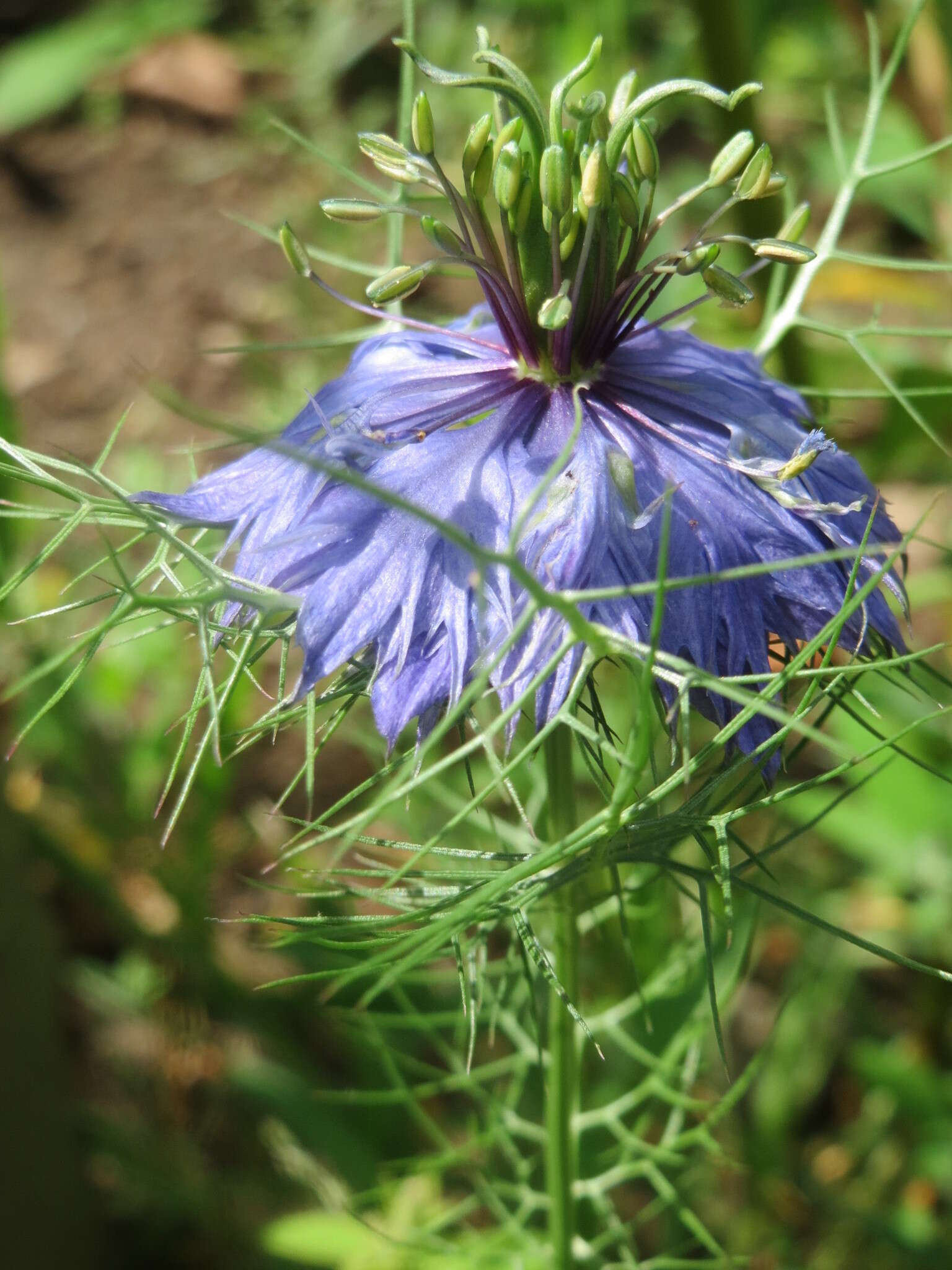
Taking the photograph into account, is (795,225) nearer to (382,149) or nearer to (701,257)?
(701,257)

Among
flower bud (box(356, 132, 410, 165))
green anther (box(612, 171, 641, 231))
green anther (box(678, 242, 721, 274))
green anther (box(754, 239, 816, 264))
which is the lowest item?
green anther (box(678, 242, 721, 274))

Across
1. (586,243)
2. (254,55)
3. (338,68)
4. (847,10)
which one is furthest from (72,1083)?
(254,55)

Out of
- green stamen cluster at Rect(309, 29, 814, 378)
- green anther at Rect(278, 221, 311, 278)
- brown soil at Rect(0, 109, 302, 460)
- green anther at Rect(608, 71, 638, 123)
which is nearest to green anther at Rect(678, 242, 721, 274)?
green stamen cluster at Rect(309, 29, 814, 378)

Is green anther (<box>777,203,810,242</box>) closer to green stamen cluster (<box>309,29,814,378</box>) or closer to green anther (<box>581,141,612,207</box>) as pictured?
green stamen cluster (<box>309,29,814,378</box>)

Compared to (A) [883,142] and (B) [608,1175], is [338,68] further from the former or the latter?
(B) [608,1175]

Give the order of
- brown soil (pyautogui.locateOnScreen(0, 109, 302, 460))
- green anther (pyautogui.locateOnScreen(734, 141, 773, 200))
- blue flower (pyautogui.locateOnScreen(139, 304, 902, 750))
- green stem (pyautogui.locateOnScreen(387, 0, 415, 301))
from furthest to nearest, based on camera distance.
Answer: brown soil (pyautogui.locateOnScreen(0, 109, 302, 460)) → green stem (pyautogui.locateOnScreen(387, 0, 415, 301)) → green anther (pyautogui.locateOnScreen(734, 141, 773, 200)) → blue flower (pyautogui.locateOnScreen(139, 304, 902, 750))

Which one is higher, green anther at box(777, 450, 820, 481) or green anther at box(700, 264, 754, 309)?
green anther at box(700, 264, 754, 309)
